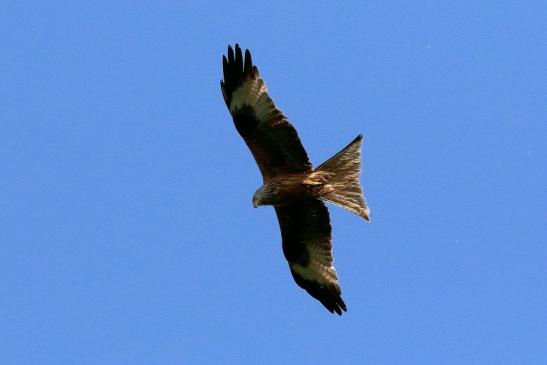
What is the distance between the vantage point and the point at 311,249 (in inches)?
413

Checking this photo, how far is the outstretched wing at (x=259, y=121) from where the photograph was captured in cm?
977

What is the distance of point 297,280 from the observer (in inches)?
422

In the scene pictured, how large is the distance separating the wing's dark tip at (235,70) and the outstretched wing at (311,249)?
1.29 meters

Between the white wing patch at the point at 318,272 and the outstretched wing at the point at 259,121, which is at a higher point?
the outstretched wing at the point at 259,121

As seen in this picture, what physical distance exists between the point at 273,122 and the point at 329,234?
140cm

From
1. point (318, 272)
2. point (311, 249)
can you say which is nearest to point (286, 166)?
point (311, 249)

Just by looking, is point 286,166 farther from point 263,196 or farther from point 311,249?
point 311,249

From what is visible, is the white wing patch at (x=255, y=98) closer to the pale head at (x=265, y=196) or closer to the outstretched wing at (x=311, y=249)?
the pale head at (x=265, y=196)

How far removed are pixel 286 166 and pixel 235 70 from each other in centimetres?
107

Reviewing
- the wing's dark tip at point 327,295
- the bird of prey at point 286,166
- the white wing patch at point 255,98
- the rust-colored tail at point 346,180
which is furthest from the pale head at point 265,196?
the wing's dark tip at point 327,295

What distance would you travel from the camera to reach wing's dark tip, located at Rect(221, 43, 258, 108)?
390 inches

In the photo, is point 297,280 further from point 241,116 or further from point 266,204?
point 241,116

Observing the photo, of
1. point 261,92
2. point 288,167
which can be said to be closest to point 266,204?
point 288,167

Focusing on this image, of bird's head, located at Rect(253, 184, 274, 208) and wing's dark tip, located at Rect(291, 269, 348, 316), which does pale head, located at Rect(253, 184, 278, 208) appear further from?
wing's dark tip, located at Rect(291, 269, 348, 316)
